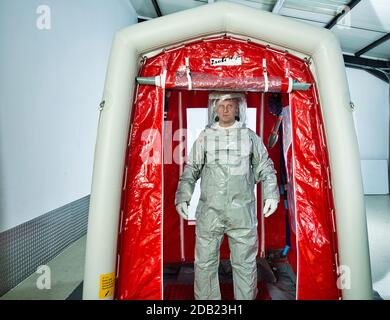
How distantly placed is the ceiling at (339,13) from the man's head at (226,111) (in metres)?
2.19

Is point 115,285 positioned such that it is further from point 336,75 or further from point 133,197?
point 336,75

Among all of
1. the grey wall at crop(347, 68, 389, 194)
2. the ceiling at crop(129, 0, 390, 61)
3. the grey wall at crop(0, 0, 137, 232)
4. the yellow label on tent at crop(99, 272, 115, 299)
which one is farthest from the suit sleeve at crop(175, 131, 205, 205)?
the grey wall at crop(347, 68, 389, 194)

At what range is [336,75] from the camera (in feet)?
5.24

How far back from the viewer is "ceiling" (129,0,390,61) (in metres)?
3.29

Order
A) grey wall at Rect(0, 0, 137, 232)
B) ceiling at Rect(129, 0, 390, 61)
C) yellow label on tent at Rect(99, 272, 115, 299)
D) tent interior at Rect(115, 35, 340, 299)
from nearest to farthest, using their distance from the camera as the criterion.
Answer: yellow label on tent at Rect(99, 272, 115, 299) → tent interior at Rect(115, 35, 340, 299) → grey wall at Rect(0, 0, 137, 232) → ceiling at Rect(129, 0, 390, 61)

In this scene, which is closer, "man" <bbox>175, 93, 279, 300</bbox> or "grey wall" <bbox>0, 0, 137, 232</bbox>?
"man" <bbox>175, 93, 279, 300</bbox>

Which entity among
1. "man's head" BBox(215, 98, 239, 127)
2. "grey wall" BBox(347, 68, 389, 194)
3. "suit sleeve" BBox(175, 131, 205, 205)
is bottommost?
"suit sleeve" BBox(175, 131, 205, 205)

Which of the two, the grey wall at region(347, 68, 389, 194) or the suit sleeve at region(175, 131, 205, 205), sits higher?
the grey wall at region(347, 68, 389, 194)

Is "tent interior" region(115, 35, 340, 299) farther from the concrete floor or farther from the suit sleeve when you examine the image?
the concrete floor

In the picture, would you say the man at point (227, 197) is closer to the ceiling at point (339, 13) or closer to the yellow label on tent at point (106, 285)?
the yellow label on tent at point (106, 285)

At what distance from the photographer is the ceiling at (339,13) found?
3.29 m

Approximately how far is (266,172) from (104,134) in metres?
1.08

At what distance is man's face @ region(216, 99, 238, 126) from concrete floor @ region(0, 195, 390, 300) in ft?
5.40
